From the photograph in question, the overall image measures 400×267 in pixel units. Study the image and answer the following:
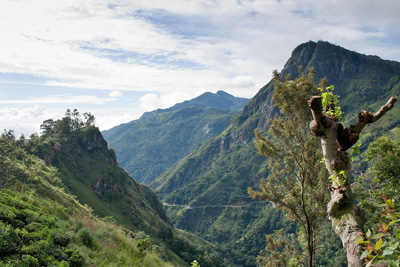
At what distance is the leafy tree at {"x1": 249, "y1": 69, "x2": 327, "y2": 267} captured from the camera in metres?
12.4

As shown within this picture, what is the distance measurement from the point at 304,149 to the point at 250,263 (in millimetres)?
142260

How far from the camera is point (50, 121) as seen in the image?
91312 millimetres

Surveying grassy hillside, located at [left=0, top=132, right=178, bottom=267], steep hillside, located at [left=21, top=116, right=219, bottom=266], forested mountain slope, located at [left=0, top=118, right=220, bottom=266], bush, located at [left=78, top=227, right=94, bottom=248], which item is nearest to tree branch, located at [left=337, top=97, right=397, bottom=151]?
grassy hillside, located at [left=0, top=132, right=178, bottom=267]

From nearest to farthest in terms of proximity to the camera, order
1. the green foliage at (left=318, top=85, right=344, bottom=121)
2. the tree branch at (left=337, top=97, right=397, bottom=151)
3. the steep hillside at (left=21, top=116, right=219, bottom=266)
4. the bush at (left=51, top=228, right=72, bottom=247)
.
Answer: the tree branch at (left=337, top=97, right=397, bottom=151) → the green foliage at (left=318, top=85, right=344, bottom=121) → the bush at (left=51, top=228, right=72, bottom=247) → the steep hillside at (left=21, top=116, right=219, bottom=266)

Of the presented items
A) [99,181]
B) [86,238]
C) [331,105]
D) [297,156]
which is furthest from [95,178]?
[331,105]

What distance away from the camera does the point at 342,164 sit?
577 cm

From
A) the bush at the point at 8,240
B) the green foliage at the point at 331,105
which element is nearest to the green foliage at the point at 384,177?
the green foliage at the point at 331,105

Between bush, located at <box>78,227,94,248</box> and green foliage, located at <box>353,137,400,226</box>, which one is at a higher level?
green foliage, located at <box>353,137,400,226</box>

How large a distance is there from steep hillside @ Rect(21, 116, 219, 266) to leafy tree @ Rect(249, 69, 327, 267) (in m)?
54.1

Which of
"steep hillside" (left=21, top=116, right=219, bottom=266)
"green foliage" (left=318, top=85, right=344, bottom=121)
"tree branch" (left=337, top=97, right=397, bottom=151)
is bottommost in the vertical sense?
"steep hillside" (left=21, top=116, right=219, bottom=266)

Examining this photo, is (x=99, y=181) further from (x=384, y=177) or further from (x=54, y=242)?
(x=384, y=177)

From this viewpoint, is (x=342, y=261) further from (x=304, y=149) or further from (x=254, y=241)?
(x=304, y=149)

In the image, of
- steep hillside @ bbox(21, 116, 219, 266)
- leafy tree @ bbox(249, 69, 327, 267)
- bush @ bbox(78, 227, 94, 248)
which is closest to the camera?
bush @ bbox(78, 227, 94, 248)

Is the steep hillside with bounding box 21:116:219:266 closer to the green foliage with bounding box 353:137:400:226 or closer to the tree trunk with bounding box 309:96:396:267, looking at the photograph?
the green foliage with bounding box 353:137:400:226
